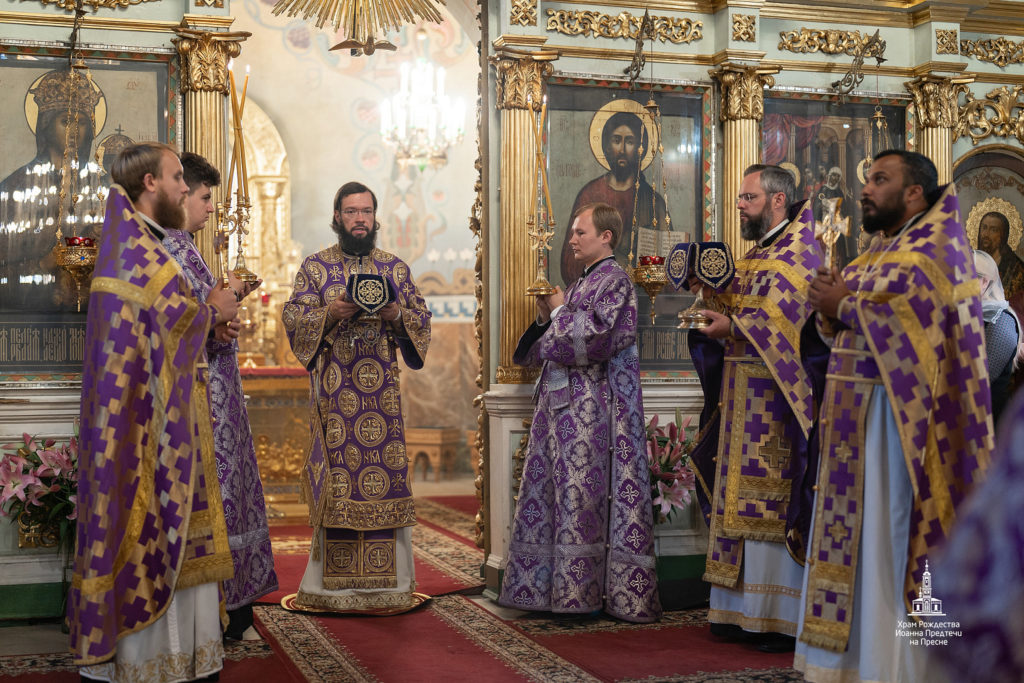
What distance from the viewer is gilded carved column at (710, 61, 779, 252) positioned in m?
6.42

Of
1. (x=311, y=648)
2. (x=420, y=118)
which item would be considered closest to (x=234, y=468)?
(x=311, y=648)

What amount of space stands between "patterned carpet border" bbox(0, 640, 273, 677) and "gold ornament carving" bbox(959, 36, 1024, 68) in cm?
589

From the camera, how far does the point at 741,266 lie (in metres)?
5.14

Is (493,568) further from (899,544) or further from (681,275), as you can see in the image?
(899,544)

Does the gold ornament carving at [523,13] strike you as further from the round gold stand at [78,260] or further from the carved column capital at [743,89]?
the round gold stand at [78,260]

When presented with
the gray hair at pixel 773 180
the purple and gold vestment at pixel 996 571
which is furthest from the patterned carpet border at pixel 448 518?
the purple and gold vestment at pixel 996 571

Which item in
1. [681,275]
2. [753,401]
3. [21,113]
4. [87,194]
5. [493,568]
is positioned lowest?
[493,568]

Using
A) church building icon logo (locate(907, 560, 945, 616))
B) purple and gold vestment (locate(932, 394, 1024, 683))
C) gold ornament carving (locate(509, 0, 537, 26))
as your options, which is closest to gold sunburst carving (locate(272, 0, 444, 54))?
gold ornament carving (locate(509, 0, 537, 26))

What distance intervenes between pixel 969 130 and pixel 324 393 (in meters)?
4.65

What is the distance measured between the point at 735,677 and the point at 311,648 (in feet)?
6.19

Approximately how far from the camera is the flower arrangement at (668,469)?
18.9 ft

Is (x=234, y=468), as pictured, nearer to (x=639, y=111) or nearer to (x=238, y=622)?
(x=238, y=622)

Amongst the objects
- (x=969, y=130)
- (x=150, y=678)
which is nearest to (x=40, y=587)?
(x=150, y=678)

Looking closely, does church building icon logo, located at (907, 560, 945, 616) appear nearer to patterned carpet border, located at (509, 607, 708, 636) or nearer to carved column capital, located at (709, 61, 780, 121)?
patterned carpet border, located at (509, 607, 708, 636)
